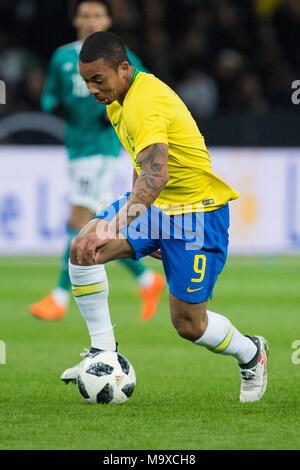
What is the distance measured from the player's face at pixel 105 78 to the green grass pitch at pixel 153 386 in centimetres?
142

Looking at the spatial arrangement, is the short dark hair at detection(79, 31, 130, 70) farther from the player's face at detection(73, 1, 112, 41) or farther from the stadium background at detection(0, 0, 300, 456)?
the player's face at detection(73, 1, 112, 41)

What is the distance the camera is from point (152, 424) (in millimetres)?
4062

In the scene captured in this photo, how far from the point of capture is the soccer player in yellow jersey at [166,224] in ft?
14.3

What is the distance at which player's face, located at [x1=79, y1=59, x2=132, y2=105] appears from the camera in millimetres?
4340

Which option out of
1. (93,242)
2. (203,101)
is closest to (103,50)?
(93,242)

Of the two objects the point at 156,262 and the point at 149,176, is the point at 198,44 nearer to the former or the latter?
the point at 156,262

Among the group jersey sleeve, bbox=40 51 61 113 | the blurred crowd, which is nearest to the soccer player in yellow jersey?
jersey sleeve, bbox=40 51 61 113

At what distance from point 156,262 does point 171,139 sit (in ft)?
25.3

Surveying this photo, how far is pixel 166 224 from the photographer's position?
466cm

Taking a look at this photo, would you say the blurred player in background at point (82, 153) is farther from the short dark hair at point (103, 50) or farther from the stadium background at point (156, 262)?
the short dark hair at point (103, 50)

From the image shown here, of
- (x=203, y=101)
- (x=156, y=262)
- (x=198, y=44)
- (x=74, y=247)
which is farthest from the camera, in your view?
(x=198, y=44)

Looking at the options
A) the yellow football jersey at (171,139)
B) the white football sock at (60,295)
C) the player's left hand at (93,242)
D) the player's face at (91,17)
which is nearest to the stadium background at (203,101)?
the player's face at (91,17)
